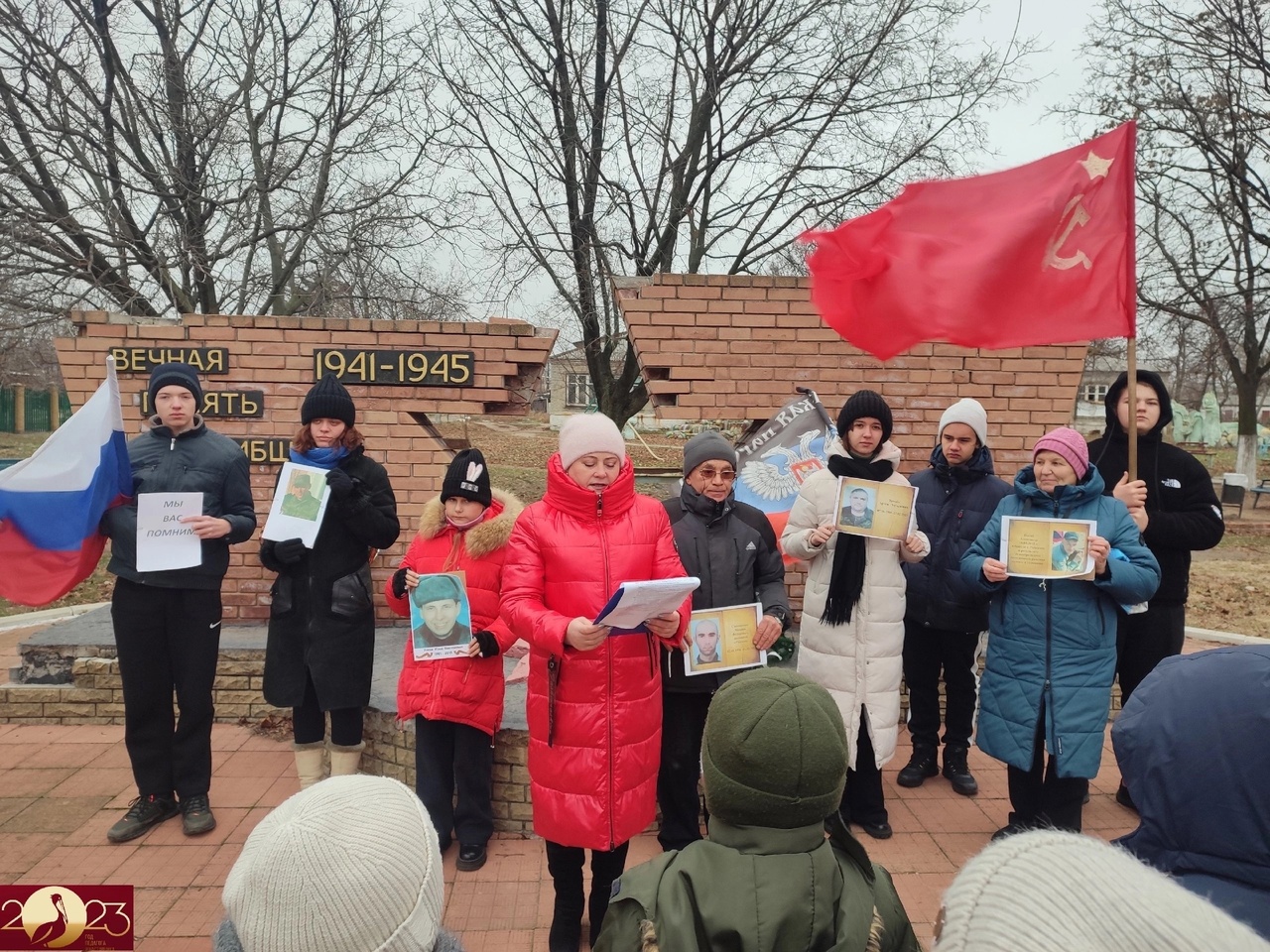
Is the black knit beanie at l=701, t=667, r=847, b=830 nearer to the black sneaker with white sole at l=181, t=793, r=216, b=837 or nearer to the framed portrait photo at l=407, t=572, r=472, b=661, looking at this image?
the framed portrait photo at l=407, t=572, r=472, b=661

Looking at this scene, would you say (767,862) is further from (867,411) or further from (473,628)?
(867,411)

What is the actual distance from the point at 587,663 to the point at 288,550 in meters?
1.58

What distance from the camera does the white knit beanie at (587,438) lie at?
2.69 m

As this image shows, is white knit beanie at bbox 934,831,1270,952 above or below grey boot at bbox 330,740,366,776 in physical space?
above

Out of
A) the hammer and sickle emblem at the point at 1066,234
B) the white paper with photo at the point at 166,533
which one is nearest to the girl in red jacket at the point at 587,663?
the white paper with photo at the point at 166,533

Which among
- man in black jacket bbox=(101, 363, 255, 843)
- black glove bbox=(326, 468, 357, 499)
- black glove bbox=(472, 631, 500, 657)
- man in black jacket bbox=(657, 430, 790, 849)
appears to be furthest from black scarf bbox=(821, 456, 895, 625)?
man in black jacket bbox=(101, 363, 255, 843)

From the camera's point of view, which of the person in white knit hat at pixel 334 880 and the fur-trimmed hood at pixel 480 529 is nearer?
the person in white knit hat at pixel 334 880

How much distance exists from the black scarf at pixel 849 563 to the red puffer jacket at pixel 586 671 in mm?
1011

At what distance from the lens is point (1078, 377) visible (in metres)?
5.29

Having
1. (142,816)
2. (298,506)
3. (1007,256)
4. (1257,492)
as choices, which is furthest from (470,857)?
(1257,492)

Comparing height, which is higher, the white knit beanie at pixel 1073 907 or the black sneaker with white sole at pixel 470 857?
the white knit beanie at pixel 1073 907

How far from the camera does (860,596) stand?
3410 mm

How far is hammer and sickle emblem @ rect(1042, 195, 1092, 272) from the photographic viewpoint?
10.2ft

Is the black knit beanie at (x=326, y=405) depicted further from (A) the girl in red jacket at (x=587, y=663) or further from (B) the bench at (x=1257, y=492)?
(B) the bench at (x=1257, y=492)
